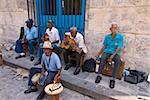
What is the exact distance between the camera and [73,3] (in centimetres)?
495

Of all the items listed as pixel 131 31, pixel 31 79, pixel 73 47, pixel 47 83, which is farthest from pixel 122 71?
pixel 31 79

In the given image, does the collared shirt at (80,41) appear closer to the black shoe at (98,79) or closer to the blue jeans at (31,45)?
the black shoe at (98,79)

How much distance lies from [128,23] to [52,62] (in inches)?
79.6

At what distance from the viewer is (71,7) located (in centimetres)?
503

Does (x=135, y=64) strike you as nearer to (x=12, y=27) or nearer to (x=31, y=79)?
(x=31, y=79)

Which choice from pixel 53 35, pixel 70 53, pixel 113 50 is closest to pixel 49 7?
pixel 53 35

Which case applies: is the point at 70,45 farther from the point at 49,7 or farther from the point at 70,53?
the point at 49,7

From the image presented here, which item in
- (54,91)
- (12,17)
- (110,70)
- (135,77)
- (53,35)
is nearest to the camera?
(54,91)

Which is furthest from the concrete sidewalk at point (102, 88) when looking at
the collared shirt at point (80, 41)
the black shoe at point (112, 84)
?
the collared shirt at point (80, 41)

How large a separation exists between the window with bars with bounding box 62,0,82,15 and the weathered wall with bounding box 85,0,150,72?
37cm

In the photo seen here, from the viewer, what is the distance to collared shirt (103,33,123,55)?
3.80 meters

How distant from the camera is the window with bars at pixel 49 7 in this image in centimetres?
546

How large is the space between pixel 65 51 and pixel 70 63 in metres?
0.40

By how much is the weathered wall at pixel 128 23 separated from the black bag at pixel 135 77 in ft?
0.59
